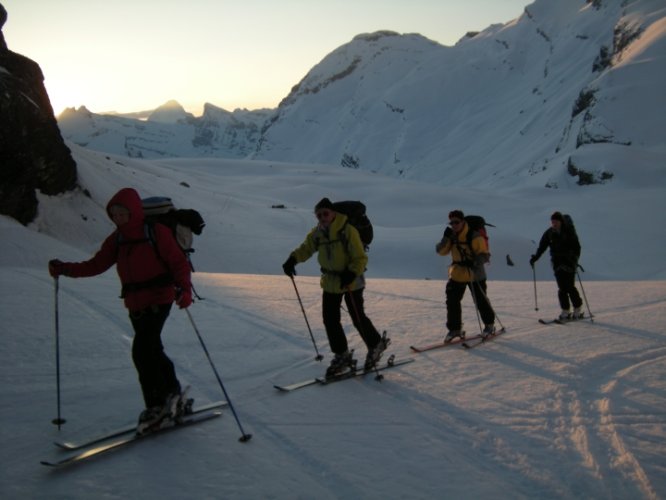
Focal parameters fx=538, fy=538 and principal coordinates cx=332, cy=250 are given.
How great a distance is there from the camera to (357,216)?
5.98m

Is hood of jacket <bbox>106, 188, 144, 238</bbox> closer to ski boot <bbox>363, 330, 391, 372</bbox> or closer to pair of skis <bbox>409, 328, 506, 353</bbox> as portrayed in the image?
ski boot <bbox>363, 330, 391, 372</bbox>

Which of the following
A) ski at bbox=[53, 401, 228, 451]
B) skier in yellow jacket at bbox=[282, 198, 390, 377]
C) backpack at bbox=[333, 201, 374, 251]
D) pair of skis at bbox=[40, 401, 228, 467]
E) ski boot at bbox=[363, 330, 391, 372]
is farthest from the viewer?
ski boot at bbox=[363, 330, 391, 372]

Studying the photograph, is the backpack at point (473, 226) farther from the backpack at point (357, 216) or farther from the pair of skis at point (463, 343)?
the backpack at point (357, 216)

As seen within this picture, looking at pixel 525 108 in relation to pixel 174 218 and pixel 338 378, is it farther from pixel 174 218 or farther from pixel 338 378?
pixel 174 218

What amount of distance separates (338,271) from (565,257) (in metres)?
5.10

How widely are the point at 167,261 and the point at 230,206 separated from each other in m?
24.9

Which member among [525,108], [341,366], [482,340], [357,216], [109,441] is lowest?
[109,441]

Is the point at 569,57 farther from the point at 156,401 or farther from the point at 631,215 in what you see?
the point at 156,401

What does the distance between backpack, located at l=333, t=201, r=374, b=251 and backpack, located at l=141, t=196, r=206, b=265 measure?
1.67m

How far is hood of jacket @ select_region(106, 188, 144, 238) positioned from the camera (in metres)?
4.08

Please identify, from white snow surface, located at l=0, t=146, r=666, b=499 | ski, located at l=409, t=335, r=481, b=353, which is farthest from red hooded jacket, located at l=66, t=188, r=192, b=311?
ski, located at l=409, t=335, r=481, b=353

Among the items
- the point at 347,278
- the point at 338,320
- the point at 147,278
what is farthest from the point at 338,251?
the point at 147,278

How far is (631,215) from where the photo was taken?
3266cm

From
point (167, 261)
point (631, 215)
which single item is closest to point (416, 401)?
point (167, 261)
